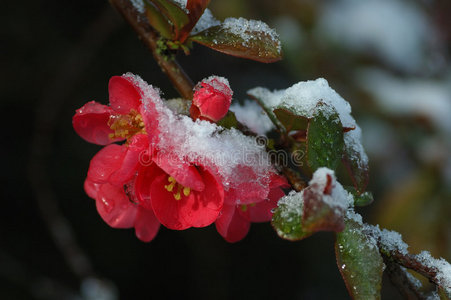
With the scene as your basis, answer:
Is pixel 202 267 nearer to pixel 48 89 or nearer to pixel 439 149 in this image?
pixel 48 89

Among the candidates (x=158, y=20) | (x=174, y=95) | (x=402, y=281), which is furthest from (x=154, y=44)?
(x=174, y=95)

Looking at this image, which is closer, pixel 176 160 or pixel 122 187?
pixel 176 160

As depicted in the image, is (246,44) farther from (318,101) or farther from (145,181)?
(145,181)

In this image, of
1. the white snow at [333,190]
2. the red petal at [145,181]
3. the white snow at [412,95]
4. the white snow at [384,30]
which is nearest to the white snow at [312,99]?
the white snow at [333,190]

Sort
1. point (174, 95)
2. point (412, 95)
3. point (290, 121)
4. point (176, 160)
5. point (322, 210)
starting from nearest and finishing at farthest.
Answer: point (322, 210) < point (176, 160) < point (290, 121) < point (174, 95) < point (412, 95)

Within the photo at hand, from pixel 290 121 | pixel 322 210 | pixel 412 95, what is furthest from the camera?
pixel 412 95

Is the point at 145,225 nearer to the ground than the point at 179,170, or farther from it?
nearer to the ground

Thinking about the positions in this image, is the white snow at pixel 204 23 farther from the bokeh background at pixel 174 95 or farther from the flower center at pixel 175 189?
the bokeh background at pixel 174 95

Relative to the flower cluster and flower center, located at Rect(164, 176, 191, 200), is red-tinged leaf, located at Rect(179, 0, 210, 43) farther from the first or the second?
flower center, located at Rect(164, 176, 191, 200)
